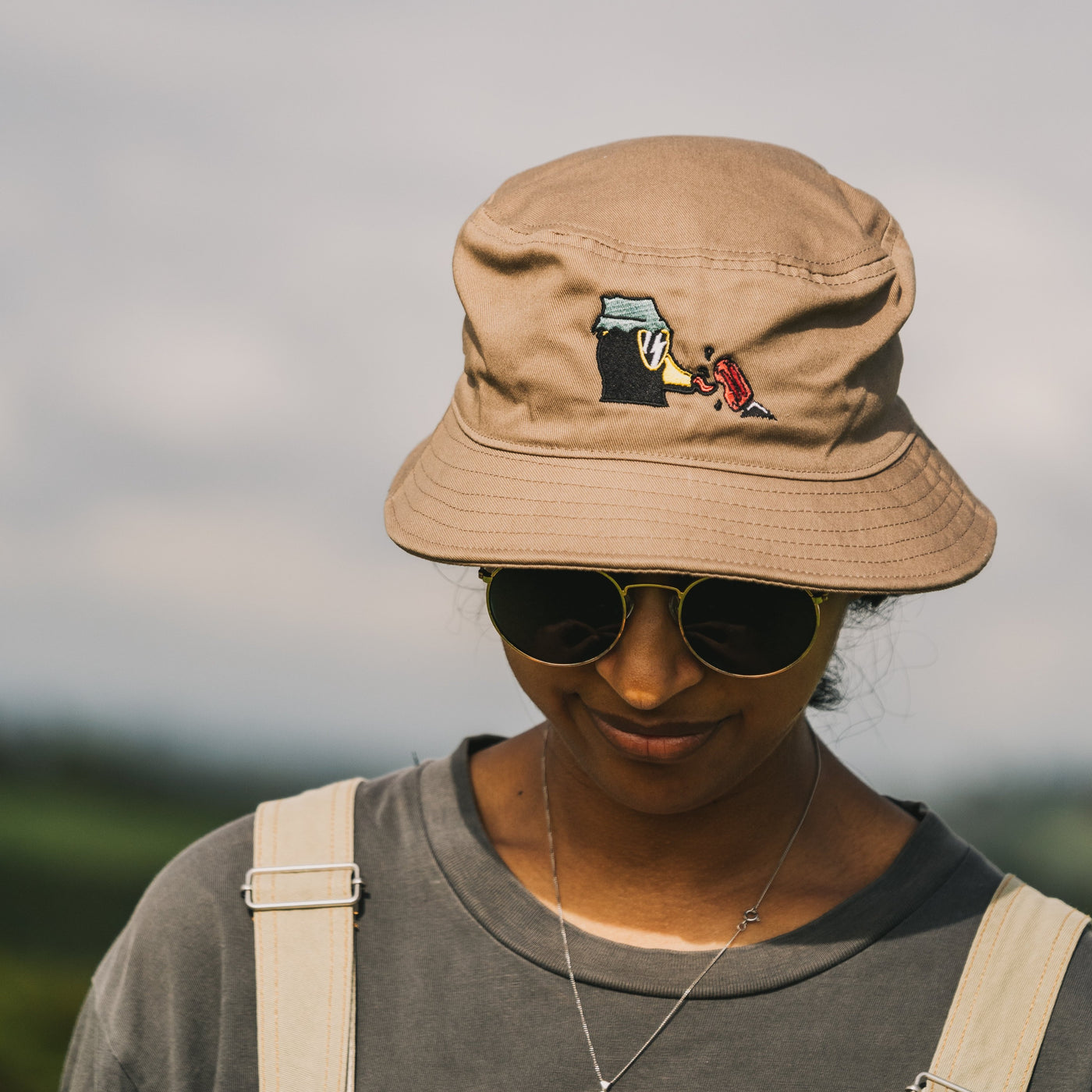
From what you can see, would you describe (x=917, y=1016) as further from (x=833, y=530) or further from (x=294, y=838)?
(x=294, y=838)

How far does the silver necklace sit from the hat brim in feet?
1.91

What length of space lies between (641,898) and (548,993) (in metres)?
0.23

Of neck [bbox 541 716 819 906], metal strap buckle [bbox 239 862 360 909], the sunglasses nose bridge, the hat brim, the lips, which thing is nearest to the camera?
the hat brim

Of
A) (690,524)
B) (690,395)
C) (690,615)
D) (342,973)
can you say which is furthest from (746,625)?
(342,973)

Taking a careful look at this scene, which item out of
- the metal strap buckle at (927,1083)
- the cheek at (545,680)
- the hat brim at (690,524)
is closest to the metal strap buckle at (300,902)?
the cheek at (545,680)

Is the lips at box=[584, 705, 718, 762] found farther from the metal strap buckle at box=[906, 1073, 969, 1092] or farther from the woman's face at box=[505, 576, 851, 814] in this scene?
the metal strap buckle at box=[906, 1073, 969, 1092]

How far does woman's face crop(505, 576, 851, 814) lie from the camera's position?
1.60 m

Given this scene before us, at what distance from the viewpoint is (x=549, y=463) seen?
157cm

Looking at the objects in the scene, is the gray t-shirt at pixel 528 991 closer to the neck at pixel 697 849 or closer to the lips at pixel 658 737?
the neck at pixel 697 849

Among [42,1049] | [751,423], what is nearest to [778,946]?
[751,423]

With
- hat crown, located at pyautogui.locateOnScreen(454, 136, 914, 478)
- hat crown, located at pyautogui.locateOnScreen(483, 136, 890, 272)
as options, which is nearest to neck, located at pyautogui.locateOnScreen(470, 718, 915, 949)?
hat crown, located at pyautogui.locateOnScreen(454, 136, 914, 478)

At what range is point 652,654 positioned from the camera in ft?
5.25

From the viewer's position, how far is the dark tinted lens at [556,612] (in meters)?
1.61

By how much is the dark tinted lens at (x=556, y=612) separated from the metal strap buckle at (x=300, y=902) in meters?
0.45
